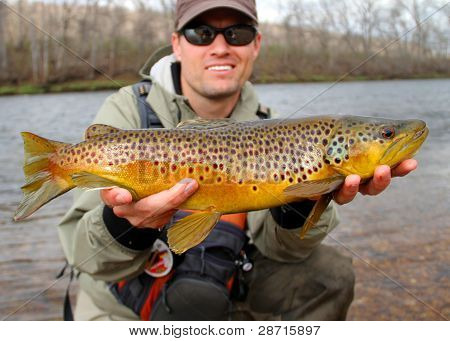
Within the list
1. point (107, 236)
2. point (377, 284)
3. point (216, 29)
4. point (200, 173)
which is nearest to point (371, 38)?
point (216, 29)

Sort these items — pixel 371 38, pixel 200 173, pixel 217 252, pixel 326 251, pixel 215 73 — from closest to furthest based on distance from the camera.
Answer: pixel 200 173 < pixel 371 38 < pixel 217 252 < pixel 215 73 < pixel 326 251

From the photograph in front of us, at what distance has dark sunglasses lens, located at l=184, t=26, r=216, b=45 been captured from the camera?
116 inches

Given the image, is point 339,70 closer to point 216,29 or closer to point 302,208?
point 216,29

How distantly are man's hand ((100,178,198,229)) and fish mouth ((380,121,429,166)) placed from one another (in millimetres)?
762

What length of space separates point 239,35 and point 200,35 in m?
0.24

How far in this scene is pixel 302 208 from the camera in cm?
228

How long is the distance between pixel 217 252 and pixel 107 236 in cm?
71

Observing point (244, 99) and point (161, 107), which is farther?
point (244, 99)

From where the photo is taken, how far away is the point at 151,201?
1.86 m

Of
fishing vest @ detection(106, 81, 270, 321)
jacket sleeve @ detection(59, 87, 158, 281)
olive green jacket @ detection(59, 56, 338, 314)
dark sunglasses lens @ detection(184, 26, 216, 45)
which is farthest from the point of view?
dark sunglasses lens @ detection(184, 26, 216, 45)

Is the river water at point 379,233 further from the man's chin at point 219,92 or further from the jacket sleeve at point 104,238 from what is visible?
the man's chin at point 219,92

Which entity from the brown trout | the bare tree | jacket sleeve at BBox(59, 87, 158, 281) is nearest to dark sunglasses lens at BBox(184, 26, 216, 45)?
jacket sleeve at BBox(59, 87, 158, 281)

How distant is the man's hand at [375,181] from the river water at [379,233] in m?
0.73

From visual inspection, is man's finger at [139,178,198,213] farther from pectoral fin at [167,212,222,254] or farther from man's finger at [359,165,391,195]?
man's finger at [359,165,391,195]
